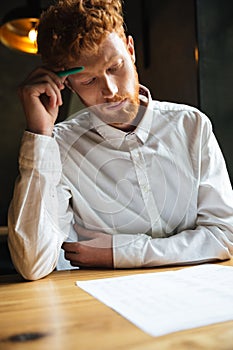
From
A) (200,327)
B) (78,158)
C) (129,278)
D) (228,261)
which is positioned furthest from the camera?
(78,158)

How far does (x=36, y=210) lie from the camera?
0.99 metres

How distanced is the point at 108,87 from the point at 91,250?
1.28 ft

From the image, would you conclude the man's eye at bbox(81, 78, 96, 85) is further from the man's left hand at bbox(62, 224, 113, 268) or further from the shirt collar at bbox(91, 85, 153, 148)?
the man's left hand at bbox(62, 224, 113, 268)

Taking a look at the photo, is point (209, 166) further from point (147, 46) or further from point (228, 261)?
point (147, 46)

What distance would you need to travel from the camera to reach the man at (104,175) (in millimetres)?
992

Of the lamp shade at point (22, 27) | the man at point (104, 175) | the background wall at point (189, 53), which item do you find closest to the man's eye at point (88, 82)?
the man at point (104, 175)

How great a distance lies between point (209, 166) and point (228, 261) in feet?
0.85

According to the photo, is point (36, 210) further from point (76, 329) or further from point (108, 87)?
point (76, 329)

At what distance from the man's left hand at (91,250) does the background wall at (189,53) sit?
0.81 metres

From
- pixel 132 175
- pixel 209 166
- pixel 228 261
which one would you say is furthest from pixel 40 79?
pixel 228 261

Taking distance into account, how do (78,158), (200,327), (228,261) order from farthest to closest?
(78,158) < (228,261) < (200,327)

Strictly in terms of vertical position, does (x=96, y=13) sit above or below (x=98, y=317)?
above

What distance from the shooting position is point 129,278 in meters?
0.83

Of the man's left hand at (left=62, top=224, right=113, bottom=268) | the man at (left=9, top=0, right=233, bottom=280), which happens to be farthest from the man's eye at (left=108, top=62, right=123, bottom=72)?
the man's left hand at (left=62, top=224, right=113, bottom=268)
